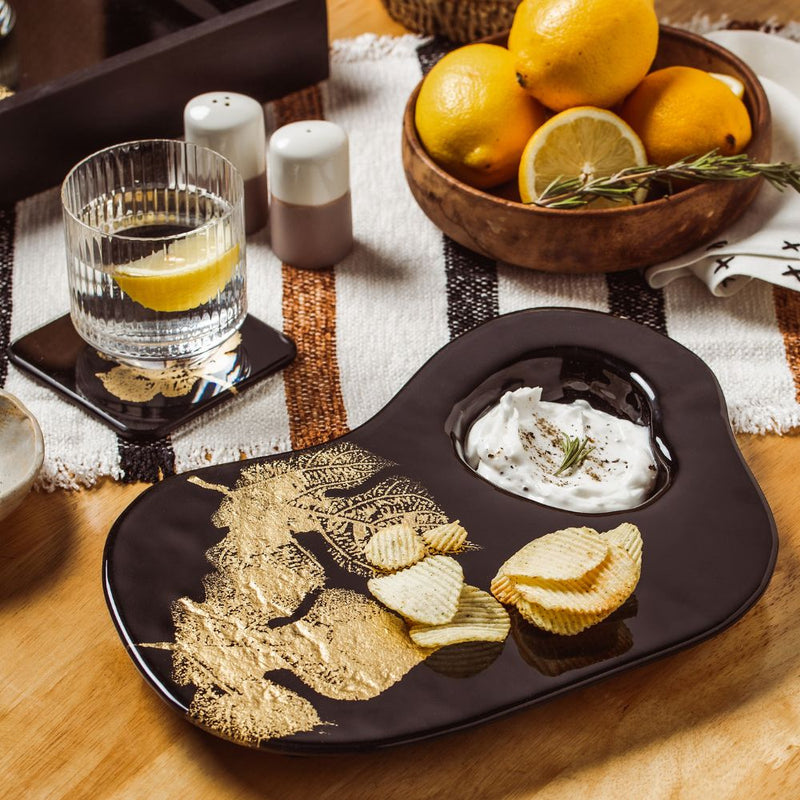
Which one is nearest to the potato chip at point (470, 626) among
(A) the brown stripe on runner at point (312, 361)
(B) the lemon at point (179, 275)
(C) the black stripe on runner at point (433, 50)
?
(A) the brown stripe on runner at point (312, 361)

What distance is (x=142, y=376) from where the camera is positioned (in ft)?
3.27

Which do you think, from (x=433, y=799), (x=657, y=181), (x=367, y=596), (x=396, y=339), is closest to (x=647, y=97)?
(x=657, y=181)

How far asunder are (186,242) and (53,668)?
346 mm

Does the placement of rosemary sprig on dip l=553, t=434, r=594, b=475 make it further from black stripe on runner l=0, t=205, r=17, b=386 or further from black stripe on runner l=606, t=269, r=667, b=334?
black stripe on runner l=0, t=205, r=17, b=386

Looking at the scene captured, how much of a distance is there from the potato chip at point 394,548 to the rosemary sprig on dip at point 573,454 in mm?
141

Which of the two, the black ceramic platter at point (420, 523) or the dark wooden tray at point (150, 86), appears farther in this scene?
the dark wooden tray at point (150, 86)

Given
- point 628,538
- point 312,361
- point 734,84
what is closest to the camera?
point 628,538

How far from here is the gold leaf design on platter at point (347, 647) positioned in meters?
0.72

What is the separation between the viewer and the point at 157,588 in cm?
77

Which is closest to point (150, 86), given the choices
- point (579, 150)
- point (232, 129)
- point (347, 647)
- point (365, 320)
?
point (232, 129)

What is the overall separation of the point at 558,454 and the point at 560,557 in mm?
158

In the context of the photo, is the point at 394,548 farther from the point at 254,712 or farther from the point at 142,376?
the point at 142,376

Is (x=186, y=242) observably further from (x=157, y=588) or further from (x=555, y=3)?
(x=555, y=3)

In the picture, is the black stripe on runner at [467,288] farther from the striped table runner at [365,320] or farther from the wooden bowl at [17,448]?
the wooden bowl at [17,448]
